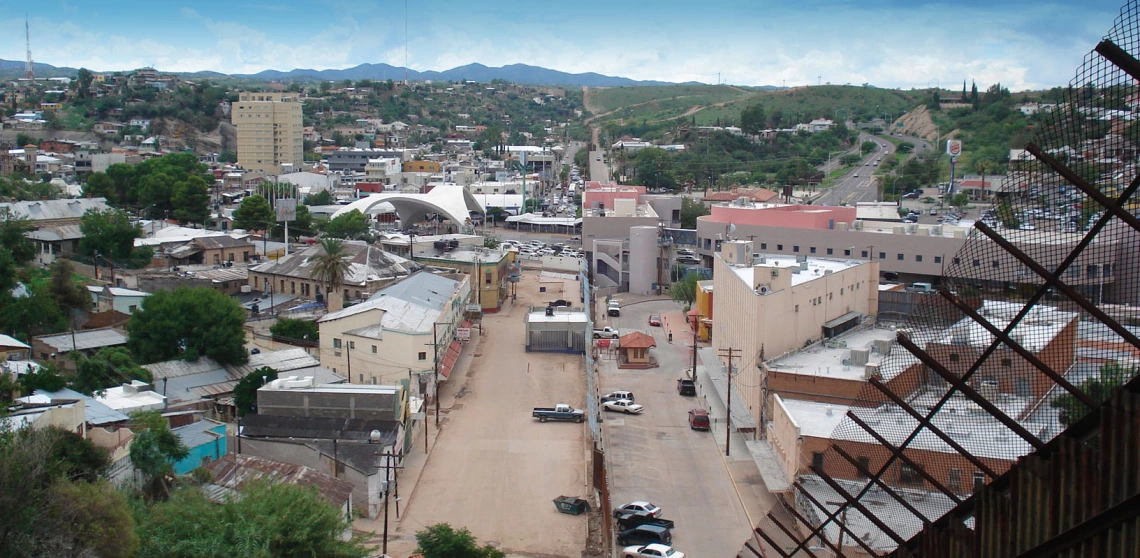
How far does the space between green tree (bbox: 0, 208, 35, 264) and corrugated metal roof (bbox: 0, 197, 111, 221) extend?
2.74m

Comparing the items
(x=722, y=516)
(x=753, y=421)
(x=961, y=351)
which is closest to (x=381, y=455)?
(x=722, y=516)

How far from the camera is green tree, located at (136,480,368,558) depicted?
7.27m

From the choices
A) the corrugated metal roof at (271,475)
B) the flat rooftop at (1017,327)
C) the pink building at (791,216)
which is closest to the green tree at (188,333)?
the corrugated metal roof at (271,475)

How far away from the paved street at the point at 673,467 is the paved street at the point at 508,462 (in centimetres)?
60

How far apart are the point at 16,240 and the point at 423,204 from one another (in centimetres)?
1629

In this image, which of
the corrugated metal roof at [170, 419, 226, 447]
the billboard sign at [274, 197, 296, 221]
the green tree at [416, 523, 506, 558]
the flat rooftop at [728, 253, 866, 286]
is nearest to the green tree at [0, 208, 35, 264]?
the billboard sign at [274, 197, 296, 221]

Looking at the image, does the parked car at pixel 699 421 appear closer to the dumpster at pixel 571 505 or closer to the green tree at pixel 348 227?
the dumpster at pixel 571 505

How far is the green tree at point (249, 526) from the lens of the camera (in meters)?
7.27

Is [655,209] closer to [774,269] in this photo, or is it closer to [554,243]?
[554,243]

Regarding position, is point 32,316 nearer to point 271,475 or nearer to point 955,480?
point 271,475

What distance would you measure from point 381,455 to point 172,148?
168 ft

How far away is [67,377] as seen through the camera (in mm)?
14078

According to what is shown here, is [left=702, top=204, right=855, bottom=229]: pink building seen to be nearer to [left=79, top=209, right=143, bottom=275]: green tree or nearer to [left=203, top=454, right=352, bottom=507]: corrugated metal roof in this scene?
[left=79, top=209, right=143, bottom=275]: green tree

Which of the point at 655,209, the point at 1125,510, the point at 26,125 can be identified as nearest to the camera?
the point at 1125,510
